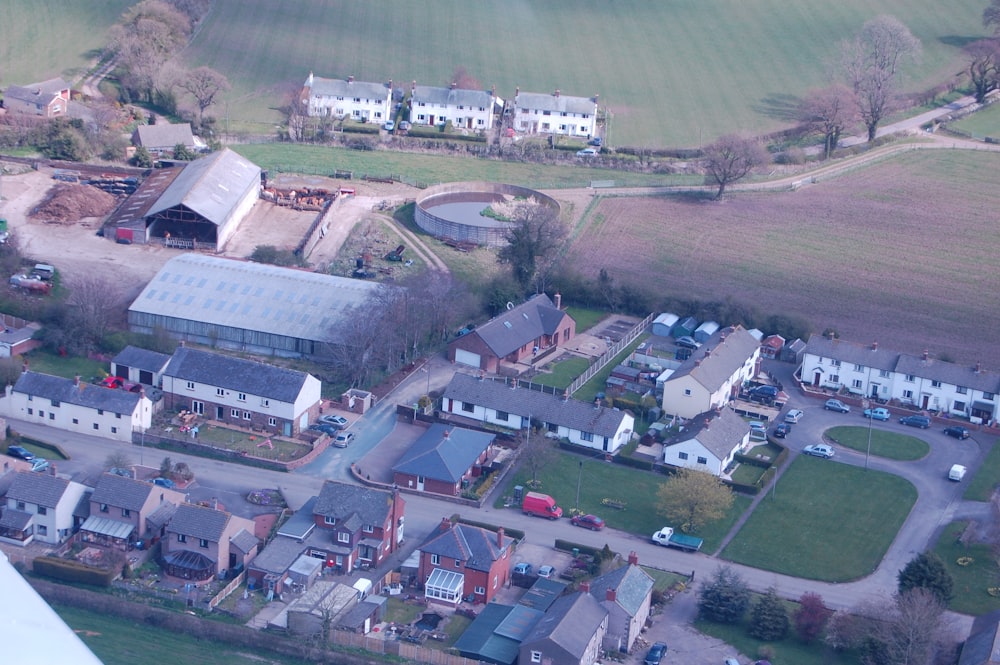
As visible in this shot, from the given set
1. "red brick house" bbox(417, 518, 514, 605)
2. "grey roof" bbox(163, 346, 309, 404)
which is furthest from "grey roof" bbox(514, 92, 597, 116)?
"red brick house" bbox(417, 518, 514, 605)

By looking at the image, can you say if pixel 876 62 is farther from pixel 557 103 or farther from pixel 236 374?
pixel 236 374

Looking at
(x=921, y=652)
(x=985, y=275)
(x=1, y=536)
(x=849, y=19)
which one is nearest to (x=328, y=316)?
(x=1, y=536)

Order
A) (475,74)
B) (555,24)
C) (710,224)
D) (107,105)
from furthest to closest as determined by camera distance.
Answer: (555,24) → (475,74) → (107,105) → (710,224)

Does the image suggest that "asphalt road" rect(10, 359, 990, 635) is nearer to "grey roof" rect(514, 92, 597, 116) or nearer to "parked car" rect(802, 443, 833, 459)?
"parked car" rect(802, 443, 833, 459)

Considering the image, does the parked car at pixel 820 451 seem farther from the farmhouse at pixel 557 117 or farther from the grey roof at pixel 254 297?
the farmhouse at pixel 557 117

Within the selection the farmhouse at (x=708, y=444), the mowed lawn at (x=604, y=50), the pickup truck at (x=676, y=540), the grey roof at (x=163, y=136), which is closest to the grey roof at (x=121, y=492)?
the pickup truck at (x=676, y=540)

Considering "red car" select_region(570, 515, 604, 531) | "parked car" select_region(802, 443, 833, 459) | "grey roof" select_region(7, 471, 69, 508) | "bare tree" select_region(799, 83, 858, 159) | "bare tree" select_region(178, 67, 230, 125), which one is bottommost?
"red car" select_region(570, 515, 604, 531)

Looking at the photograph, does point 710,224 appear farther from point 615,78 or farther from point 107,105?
point 107,105
